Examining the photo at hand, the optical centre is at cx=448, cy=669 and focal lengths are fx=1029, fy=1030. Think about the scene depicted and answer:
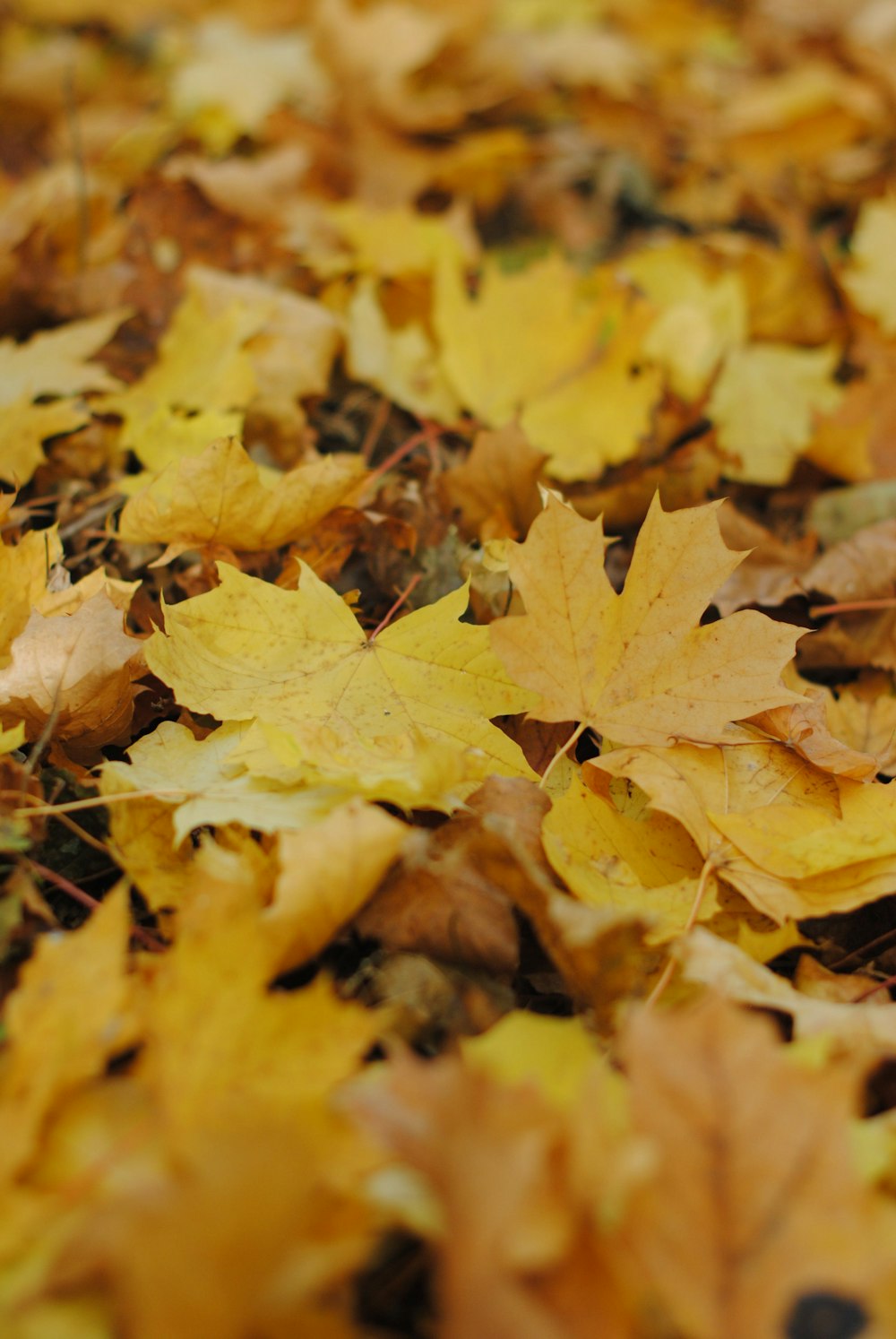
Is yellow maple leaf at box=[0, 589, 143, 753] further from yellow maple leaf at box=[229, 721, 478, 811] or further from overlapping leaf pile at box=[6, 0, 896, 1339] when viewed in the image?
yellow maple leaf at box=[229, 721, 478, 811]

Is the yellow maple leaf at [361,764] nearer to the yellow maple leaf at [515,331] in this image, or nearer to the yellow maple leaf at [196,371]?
the yellow maple leaf at [196,371]

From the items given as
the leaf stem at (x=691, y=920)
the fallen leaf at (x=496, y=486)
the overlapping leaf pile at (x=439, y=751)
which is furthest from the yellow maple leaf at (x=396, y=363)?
the leaf stem at (x=691, y=920)

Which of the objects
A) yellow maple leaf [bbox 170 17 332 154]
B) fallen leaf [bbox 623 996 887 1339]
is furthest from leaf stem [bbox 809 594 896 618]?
yellow maple leaf [bbox 170 17 332 154]

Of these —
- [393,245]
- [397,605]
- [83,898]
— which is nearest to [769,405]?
[393,245]

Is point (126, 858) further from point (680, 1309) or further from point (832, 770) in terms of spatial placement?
point (832, 770)

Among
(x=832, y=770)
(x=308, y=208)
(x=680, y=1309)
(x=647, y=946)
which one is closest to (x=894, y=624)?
(x=832, y=770)

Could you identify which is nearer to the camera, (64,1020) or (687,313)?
(64,1020)

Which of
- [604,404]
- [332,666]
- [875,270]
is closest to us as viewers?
[332,666]

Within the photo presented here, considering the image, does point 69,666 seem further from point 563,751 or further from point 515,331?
point 515,331
